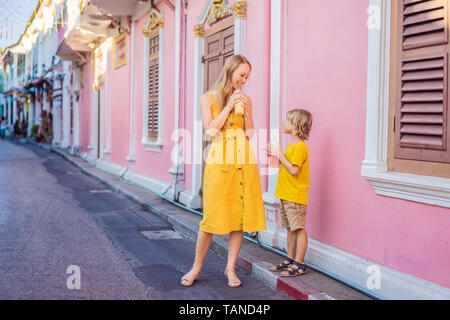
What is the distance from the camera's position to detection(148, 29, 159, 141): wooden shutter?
34.0ft

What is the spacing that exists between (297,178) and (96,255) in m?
2.35

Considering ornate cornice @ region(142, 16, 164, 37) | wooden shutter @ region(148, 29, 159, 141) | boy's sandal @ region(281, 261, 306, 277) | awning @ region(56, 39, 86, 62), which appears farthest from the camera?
awning @ region(56, 39, 86, 62)

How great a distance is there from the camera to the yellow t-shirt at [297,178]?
13.6 feet

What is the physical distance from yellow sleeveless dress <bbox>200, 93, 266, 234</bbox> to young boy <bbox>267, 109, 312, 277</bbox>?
1.03 feet

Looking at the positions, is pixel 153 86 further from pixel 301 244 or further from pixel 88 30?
pixel 301 244

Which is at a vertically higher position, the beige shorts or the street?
the beige shorts

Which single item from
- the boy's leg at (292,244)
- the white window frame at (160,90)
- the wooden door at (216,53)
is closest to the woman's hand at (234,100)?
the boy's leg at (292,244)

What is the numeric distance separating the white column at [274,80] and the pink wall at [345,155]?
15 centimetres

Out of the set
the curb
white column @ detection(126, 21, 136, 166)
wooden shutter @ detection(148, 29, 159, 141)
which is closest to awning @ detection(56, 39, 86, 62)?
white column @ detection(126, 21, 136, 166)

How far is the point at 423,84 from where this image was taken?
3395mm

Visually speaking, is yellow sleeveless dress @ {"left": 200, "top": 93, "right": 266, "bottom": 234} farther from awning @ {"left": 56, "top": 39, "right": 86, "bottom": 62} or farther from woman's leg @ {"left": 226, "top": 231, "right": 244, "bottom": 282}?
awning @ {"left": 56, "top": 39, "right": 86, "bottom": 62}

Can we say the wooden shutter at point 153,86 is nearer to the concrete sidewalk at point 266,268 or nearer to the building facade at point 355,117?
the building facade at point 355,117
